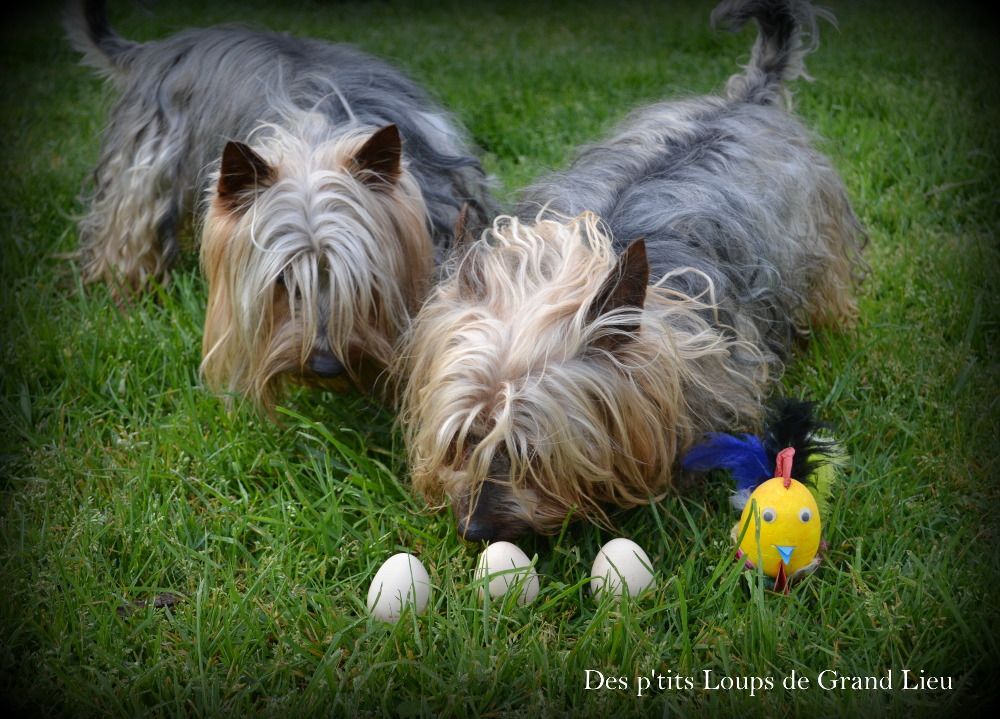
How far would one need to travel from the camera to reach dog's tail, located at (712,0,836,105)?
3984mm

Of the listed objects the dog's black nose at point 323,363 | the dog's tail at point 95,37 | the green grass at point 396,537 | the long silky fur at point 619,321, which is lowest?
the green grass at point 396,537

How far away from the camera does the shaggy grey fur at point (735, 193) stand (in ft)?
10.3

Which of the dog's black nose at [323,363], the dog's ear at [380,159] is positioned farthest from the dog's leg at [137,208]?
the dog's black nose at [323,363]

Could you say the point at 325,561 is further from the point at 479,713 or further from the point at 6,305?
the point at 6,305

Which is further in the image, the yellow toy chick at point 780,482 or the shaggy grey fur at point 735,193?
the shaggy grey fur at point 735,193

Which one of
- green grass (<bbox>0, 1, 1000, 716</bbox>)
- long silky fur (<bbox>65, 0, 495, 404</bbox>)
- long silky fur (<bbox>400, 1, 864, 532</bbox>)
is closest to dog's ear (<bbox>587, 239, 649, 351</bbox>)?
long silky fur (<bbox>400, 1, 864, 532</bbox>)

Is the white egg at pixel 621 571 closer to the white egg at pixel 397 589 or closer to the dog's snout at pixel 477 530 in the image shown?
the dog's snout at pixel 477 530

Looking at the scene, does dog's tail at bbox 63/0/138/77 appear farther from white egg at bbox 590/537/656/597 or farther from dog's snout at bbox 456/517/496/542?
white egg at bbox 590/537/656/597

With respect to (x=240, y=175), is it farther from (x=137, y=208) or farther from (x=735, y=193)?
(x=735, y=193)

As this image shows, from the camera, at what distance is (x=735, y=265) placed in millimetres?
3203

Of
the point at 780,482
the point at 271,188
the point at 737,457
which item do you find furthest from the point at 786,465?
the point at 271,188

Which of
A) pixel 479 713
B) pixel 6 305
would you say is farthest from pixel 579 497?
pixel 6 305

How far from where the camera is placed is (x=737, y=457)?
9.66 feet

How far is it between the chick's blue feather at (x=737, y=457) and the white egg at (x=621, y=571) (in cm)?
42
